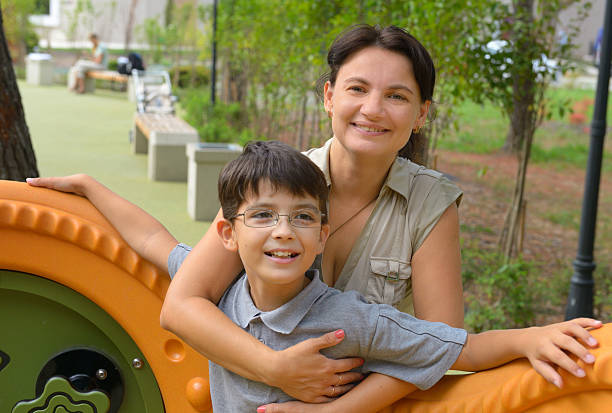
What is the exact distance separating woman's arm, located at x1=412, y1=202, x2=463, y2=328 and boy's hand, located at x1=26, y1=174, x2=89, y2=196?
101cm

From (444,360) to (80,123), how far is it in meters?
11.8

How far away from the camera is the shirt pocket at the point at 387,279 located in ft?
6.64

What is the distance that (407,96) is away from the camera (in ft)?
6.53

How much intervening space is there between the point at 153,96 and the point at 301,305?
9.99m

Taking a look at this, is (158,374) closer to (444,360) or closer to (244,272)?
(244,272)

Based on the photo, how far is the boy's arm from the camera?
Result: 5.26ft

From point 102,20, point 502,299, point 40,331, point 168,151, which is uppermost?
point 102,20

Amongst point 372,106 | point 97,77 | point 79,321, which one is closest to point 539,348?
point 372,106

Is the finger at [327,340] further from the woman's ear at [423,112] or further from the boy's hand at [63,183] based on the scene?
the boy's hand at [63,183]

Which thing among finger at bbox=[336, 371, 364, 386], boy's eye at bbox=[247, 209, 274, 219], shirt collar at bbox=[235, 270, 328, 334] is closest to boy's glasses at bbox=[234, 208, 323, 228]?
boy's eye at bbox=[247, 209, 274, 219]

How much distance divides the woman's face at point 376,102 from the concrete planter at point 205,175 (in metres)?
4.57

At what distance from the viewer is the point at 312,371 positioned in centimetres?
175

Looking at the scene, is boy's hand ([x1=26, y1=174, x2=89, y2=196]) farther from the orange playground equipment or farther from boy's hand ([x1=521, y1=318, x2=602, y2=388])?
boy's hand ([x1=521, y1=318, x2=602, y2=388])

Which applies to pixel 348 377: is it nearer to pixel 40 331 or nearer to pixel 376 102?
pixel 376 102
